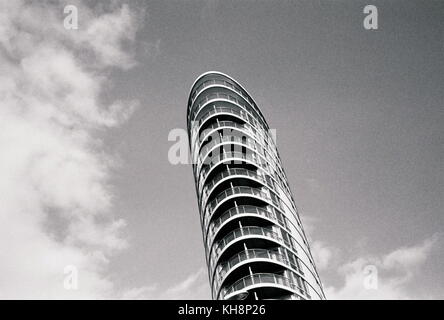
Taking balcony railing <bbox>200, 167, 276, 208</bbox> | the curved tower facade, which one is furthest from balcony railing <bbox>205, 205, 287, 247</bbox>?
balcony railing <bbox>200, 167, 276, 208</bbox>

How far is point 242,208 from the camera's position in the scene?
3175 cm

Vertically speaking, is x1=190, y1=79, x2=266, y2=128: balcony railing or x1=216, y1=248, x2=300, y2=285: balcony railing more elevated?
x1=190, y1=79, x2=266, y2=128: balcony railing

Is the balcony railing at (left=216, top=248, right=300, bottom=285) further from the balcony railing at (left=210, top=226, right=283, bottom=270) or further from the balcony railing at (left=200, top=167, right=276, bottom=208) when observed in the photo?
the balcony railing at (left=200, top=167, right=276, bottom=208)

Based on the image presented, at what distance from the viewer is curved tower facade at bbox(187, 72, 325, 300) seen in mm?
28531

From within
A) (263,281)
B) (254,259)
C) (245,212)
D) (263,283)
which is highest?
(245,212)

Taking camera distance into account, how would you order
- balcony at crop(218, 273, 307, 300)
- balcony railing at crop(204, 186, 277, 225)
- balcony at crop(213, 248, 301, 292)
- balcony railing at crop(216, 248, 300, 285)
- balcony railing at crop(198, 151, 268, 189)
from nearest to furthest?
balcony at crop(218, 273, 307, 300), balcony at crop(213, 248, 301, 292), balcony railing at crop(216, 248, 300, 285), balcony railing at crop(204, 186, 277, 225), balcony railing at crop(198, 151, 268, 189)

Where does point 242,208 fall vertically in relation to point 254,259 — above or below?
above

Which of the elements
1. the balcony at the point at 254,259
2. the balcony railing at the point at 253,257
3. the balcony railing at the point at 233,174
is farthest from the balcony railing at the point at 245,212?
the balcony railing at the point at 253,257

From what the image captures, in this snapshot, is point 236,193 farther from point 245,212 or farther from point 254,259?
point 254,259

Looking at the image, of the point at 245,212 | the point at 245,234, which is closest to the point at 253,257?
the point at 245,234
